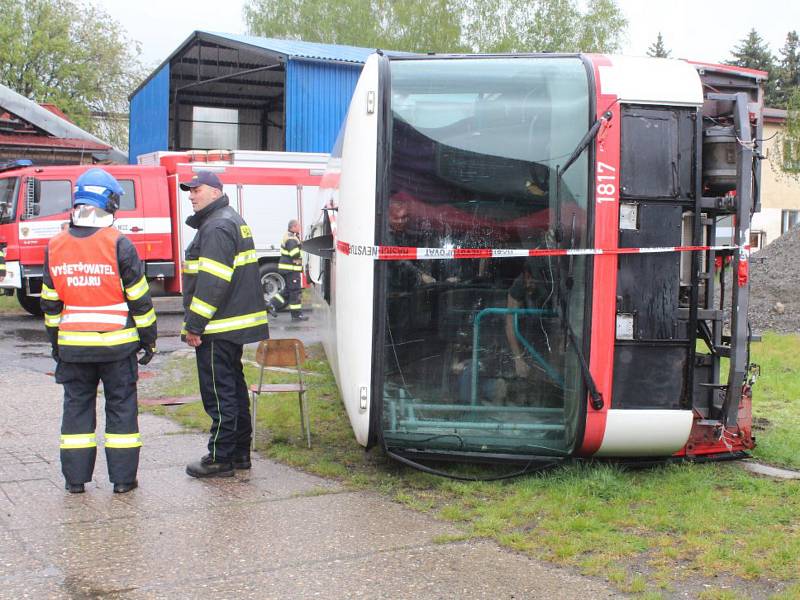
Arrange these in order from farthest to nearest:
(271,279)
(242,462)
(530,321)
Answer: (271,279) < (242,462) < (530,321)

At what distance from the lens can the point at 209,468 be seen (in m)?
6.14

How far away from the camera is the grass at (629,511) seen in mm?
4473

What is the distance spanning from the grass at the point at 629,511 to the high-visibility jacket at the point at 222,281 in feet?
3.56

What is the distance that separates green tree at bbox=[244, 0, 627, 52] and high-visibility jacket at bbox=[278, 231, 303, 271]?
86.1 feet

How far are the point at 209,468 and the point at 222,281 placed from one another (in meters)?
1.19

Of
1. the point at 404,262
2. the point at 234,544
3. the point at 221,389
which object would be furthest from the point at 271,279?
the point at 234,544

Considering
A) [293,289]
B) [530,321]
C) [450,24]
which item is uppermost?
[450,24]

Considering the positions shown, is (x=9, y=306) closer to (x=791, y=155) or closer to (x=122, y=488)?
(x=122, y=488)

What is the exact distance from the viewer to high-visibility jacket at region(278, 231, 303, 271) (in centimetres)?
1658

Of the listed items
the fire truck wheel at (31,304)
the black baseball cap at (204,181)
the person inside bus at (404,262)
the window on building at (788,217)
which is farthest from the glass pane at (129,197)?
the window on building at (788,217)

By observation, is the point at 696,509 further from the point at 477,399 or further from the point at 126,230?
the point at 126,230

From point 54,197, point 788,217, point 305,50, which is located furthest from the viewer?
point 788,217

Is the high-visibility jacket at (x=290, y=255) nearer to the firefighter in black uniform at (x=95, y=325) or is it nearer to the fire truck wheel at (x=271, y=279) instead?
the fire truck wheel at (x=271, y=279)

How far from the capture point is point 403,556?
15.3ft
